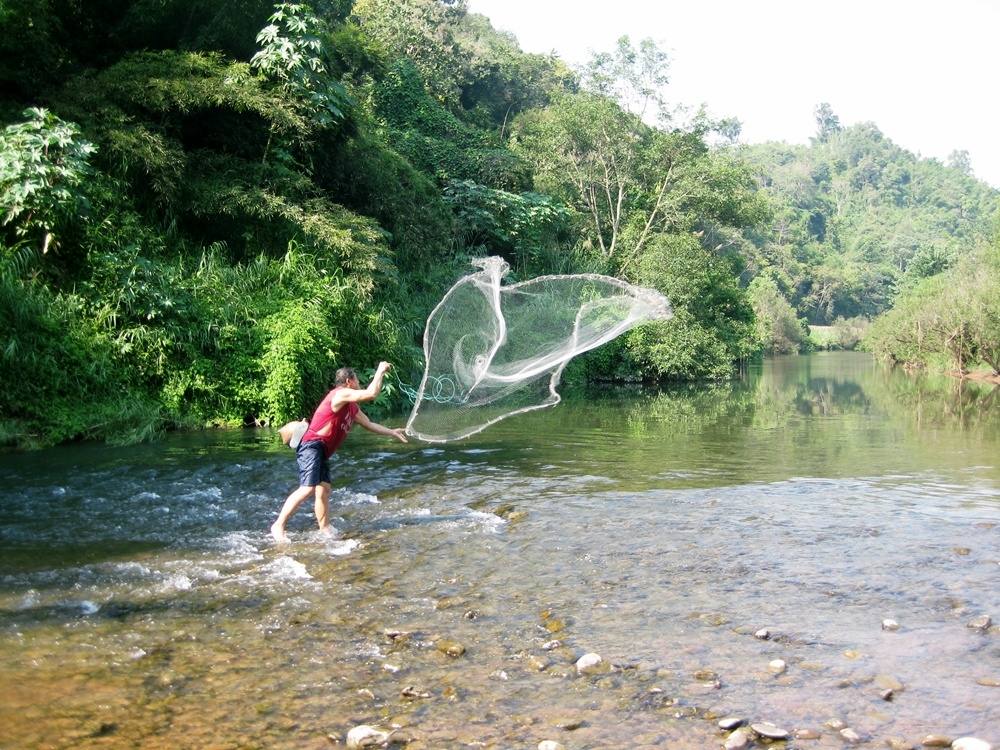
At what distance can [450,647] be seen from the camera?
19.4 feet

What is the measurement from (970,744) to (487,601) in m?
3.54

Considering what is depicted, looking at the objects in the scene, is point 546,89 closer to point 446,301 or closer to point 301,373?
point 301,373

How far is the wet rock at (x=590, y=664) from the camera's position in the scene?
553 cm

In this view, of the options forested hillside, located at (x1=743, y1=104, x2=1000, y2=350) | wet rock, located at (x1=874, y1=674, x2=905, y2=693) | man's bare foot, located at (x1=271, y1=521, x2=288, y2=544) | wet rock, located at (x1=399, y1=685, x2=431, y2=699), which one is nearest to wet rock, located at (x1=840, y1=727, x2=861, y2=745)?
wet rock, located at (x1=874, y1=674, x2=905, y2=693)

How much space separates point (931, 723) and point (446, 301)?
303 inches

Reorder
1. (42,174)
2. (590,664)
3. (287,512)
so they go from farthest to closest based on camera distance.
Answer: (42,174)
(287,512)
(590,664)

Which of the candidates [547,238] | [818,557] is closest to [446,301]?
[818,557]

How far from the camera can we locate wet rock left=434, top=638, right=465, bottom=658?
5828 millimetres

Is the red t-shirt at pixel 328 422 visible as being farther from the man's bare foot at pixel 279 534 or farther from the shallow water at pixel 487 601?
the shallow water at pixel 487 601

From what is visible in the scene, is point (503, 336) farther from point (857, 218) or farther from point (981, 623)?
point (857, 218)

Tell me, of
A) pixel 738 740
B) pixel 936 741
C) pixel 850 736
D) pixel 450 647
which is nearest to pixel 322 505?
pixel 450 647

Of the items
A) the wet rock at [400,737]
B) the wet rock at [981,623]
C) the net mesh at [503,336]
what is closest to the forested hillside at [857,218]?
the net mesh at [503,336]

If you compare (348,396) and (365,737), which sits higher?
(348,396)

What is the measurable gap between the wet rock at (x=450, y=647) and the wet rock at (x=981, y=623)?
3.65m
